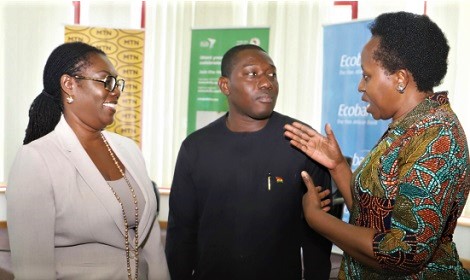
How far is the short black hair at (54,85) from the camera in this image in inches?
84.7

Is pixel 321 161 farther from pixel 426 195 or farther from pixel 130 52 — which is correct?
pixel 130 52

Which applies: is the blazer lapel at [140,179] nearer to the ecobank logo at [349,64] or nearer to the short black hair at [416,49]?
the short black hair at [416,49]

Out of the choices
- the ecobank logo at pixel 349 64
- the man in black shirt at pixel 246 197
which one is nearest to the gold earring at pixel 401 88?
the man in black shirt at pixel 246 197

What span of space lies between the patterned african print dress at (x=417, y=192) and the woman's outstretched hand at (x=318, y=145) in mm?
407

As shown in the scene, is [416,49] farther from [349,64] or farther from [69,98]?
[349,64]

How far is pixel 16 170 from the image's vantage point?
74.9 inches

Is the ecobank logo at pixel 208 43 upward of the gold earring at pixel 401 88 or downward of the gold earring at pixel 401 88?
upward

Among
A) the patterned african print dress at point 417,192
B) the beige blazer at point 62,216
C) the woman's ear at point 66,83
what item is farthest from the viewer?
the woman's ear at point 66,83

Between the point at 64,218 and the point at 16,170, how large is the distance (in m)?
0.22

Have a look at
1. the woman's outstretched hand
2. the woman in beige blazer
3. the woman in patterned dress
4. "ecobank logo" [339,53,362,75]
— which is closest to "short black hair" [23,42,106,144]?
the woman in beige blazer

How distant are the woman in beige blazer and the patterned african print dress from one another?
831mm

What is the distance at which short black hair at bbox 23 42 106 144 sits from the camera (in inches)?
84.7

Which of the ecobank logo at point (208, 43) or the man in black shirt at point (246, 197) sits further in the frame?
the ecobank logo at point (208, 43)

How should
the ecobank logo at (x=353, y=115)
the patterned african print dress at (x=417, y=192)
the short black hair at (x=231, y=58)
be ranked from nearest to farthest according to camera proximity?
the patterned african print dress at (x=417, y=192), the short black hair at (x=231, y=58), the ecobank logo at (x=353, y=115)
